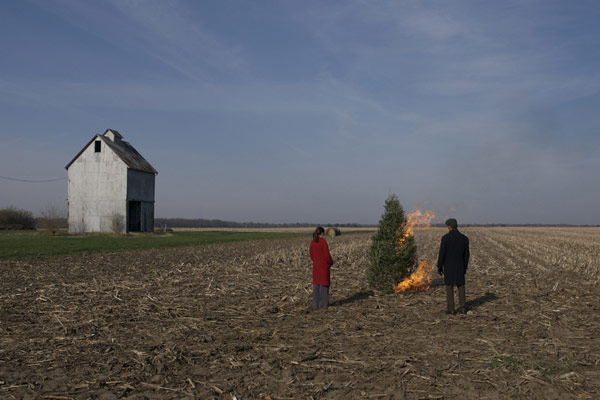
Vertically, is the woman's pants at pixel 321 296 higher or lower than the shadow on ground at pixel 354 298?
higher

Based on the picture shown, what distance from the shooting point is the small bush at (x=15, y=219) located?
70938 millimetres

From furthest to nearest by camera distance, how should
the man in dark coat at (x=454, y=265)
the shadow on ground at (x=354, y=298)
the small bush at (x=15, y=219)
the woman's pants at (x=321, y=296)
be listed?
the small bush at (x=15, y=219)
the shadow on ground at (x=354, y=298)
the woman's pants at (x=321, y=296)
the man in dark coat at (x=454, y=265)

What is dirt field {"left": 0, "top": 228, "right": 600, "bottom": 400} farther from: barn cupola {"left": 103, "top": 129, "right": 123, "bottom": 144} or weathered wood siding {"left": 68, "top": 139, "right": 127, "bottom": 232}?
barn cupola {"left": 103, "top": 129, "right": 123, "bottom": 144}

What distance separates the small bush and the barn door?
103 feet

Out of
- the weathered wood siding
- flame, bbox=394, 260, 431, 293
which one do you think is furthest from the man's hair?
the weathered wood siding

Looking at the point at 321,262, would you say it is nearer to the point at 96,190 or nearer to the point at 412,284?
the point at 412,284

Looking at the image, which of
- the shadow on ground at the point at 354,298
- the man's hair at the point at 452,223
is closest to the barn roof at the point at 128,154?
the shadow on ground at the point at 354,298

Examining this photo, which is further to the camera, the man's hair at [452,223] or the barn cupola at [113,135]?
the barn cupola at [113,135]

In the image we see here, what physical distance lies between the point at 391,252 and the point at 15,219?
72.7m

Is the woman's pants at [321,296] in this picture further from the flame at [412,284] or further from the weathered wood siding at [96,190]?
the weathered wood siding at [96,190]

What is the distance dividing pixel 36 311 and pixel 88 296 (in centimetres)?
198

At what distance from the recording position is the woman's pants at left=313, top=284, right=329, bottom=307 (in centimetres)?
1248

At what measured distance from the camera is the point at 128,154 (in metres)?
53.0

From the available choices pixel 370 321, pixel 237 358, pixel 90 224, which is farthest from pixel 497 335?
pixel 90 224
